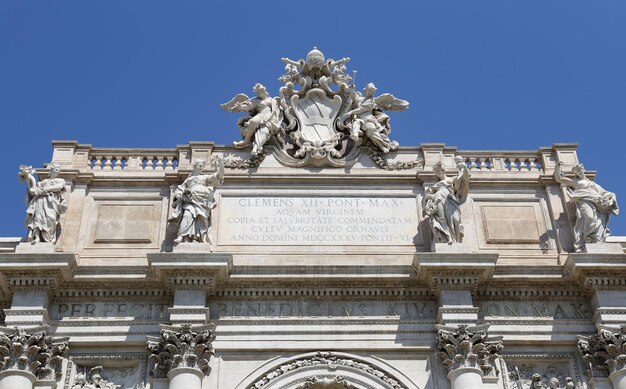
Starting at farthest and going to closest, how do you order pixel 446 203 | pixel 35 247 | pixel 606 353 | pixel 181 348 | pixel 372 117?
pixel 372 117 < pixel 446 203 < pixel 35 247 < pixel 606 353 < pixel 181 348

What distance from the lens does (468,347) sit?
59.2ft

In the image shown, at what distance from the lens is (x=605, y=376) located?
1833 centimetres

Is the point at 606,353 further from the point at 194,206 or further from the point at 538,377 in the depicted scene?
the point at 194,206

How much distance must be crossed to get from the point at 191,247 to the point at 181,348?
7.59 ft

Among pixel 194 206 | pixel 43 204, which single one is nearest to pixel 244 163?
pixel 194 206

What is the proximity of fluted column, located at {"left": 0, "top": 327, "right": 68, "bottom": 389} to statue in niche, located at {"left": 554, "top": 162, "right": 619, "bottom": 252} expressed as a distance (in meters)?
11.0

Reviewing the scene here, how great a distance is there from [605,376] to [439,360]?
3.27m

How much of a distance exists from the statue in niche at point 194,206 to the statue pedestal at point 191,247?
7.4 inches

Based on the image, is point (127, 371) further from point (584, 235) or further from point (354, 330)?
point (584, 235)

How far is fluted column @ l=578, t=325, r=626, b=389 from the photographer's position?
1806 cm

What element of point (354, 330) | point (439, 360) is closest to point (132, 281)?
point (354, 330)

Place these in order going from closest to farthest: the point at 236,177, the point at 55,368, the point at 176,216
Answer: the point at 55,368 → the point at 176,216 → the point at 236,177

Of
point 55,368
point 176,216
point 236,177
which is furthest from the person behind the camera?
point 236,177

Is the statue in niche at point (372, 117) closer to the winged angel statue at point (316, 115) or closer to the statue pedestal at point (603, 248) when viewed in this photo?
the winged angel statue at point (316, 115)
